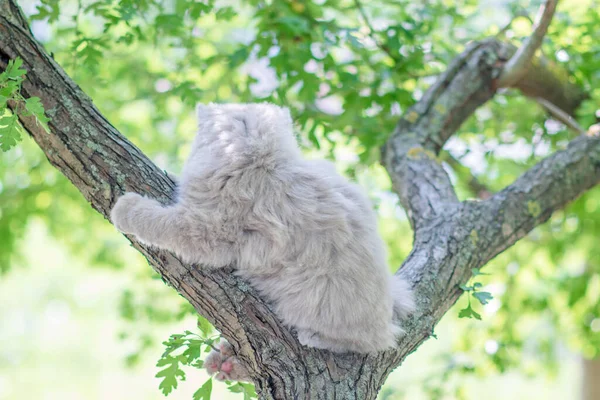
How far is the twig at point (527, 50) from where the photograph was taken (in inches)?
131

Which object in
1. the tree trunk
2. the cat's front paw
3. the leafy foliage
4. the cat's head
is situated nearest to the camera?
the leafy foliage

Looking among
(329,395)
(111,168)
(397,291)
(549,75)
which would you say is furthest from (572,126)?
(111,168)

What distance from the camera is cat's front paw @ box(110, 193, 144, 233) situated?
216 centimetres

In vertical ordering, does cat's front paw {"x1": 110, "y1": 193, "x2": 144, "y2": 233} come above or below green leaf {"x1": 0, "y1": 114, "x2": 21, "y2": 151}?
below

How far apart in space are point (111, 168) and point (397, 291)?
1305mm

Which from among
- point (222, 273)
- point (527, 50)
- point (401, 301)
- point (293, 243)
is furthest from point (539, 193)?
point (222, 273)

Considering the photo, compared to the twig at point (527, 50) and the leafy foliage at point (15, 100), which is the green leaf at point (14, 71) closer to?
the leafy foliage at point (15, 100)

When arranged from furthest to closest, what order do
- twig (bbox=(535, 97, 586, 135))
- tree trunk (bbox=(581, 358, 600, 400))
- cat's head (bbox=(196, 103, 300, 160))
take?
tree trunk (bbox=(581, 358, 600, 400)), twig (bbox=(535, 97, 586, 135)), cat's head (bbox=(196, 103, 300, 160))

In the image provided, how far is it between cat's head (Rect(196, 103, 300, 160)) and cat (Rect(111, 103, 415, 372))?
3 centimetres

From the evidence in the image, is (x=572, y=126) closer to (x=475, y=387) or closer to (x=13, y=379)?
(x=475, y=387)

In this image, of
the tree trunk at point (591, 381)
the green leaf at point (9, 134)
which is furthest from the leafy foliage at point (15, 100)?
the tree trunk at point (591, 381)

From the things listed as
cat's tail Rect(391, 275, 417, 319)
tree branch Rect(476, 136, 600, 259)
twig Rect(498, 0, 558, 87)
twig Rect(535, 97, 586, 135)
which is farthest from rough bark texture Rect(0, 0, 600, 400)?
twig Rect(535, 97, 586, 135)

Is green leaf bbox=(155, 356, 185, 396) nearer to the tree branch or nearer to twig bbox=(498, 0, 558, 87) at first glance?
the tree branch

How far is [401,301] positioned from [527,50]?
6.53 ft
